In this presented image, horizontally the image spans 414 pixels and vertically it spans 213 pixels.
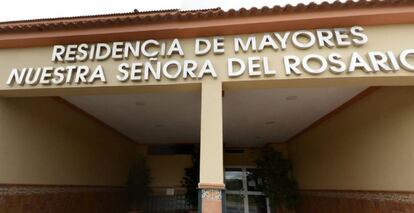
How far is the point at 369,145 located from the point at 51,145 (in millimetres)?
6888

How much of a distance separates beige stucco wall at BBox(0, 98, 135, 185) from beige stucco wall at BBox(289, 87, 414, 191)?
6378mm

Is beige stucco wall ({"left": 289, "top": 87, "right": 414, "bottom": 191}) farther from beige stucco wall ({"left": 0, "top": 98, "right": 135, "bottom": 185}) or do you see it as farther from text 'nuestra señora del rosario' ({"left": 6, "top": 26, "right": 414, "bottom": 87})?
beige stucco wall ({"left": 0, "top": 98, "right": 135, "bottom": 185})

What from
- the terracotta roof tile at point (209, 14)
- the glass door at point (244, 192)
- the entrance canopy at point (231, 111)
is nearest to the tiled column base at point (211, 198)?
the entrance canopy at point (231, 111)

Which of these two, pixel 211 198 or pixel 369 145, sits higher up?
pixel 369 145

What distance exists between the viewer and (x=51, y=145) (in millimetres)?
5863

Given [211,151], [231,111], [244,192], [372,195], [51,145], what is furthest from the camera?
[244,192]

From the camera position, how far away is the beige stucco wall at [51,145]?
4839 mm

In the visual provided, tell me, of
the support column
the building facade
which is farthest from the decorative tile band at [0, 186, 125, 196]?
the support column

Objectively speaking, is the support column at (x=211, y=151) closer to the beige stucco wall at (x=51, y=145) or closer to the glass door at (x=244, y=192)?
the beige stucco wall at (x=51, y=145)

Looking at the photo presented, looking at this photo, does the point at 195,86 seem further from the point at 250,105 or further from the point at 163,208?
the point at 163,208

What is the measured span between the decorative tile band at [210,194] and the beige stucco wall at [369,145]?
3338 mm

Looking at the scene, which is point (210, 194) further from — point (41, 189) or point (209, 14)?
point (41, 189)

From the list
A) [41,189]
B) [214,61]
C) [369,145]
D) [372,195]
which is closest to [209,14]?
[214,61]

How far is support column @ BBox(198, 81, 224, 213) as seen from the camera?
3.63 meters
